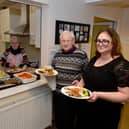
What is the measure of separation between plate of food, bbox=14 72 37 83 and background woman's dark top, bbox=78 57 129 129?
0.75 metres

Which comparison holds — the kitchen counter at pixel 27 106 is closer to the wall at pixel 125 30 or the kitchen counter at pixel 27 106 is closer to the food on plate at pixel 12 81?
the food on plate at pixel 12 81

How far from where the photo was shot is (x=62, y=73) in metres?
1.80

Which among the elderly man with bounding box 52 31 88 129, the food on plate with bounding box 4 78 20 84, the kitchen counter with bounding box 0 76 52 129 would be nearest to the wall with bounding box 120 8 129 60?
the elderly man with bounding box 52 31 88 129

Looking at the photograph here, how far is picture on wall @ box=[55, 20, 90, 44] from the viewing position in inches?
81.4

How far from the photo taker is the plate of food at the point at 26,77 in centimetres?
185

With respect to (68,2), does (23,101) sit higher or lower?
lower

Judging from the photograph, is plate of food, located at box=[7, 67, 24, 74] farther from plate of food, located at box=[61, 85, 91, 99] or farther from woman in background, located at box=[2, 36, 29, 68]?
plate of food, located at box=[61, 85, 91, 99]

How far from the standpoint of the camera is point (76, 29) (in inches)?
91.4

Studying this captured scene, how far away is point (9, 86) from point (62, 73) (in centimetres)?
59

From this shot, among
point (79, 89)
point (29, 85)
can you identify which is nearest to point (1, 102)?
point (29, 85)

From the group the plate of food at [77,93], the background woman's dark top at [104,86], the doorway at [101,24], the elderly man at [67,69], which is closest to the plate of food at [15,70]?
the elderly man at [67,69]

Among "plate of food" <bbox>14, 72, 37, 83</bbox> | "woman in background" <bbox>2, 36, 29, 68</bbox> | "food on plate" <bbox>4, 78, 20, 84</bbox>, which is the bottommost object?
"food on plate" <bbox>4, 78, 20, 84</bbox>

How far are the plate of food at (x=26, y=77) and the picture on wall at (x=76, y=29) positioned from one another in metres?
0.54

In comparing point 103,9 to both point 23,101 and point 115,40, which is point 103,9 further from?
point 23,101
